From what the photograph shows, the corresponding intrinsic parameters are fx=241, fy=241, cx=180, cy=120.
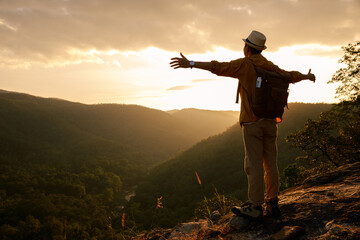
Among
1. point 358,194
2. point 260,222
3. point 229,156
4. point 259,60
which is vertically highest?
point 259,60

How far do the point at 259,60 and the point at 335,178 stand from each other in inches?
124

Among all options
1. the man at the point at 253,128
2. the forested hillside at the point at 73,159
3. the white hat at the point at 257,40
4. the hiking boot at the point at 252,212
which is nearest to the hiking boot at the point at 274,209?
the man at the point at 253,128

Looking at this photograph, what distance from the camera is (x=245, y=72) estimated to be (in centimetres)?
309

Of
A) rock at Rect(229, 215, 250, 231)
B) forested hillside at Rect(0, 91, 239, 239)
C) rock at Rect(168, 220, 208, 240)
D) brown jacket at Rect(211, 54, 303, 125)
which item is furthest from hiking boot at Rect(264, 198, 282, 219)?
forested hillside at Rect(0, 91, 239, 239)

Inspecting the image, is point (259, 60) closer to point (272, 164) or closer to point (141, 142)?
point (272, 164)

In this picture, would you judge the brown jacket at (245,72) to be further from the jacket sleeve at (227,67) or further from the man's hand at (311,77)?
the man's hand at (311,77)

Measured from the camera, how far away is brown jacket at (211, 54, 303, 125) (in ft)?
10.00

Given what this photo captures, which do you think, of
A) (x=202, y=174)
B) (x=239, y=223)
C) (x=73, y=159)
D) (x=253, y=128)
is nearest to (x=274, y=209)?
(x=239, y=223)

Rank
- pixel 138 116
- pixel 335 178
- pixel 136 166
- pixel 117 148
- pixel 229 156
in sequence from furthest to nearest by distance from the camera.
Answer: pixel 138 116
pixel 117 148
pixel 136 166
pixel 229 156
pixel 335 178

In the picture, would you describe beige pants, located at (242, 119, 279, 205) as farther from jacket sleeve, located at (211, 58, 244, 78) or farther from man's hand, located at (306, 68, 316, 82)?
man's hand, located at (306, 68, 316, 82)

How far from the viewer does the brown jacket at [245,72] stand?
10.00ft

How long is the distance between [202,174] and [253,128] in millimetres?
71328

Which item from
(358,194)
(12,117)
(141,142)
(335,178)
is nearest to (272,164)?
(358,194)

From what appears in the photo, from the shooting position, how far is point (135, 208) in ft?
197
